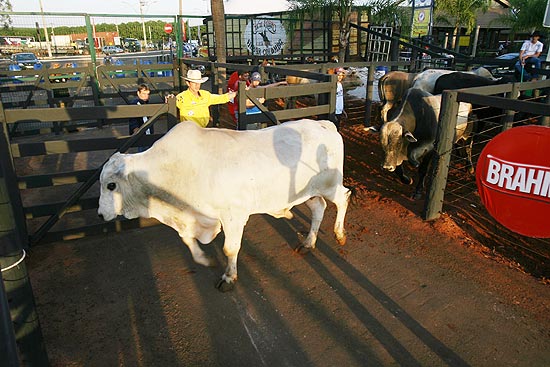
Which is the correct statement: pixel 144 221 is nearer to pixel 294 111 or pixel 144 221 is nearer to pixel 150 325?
pixel 150 325

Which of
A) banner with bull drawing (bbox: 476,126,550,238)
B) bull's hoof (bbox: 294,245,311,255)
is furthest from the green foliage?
bull's hoof (bbox: 294,245,311,255)

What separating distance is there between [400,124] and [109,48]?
52644mm

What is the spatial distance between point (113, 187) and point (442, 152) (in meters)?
3.98

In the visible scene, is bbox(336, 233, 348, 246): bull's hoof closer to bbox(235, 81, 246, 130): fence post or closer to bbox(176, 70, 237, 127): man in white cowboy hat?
bbox(235, 81, 246, 130): fence post

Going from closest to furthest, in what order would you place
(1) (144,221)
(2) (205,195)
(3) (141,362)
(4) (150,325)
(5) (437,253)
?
1. (3) (141,362)
2. (4) (150,325)
3. (2) (205,195)
4. (5) (437,253)
5. (1) (144,221)

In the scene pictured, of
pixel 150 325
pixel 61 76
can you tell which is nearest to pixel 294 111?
pixel 150 325

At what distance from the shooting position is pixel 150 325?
146 inches

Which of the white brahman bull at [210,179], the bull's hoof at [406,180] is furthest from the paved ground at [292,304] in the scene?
the bull's hoof at [406,180]

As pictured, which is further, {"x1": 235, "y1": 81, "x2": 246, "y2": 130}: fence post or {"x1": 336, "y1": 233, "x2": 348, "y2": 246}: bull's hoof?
{"x1": 235, "y1": 81, "x2": 246, "y2": 130}: fence post

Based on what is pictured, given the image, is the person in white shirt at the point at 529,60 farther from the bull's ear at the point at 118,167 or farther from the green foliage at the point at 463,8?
the green foliage at the point at 463,8

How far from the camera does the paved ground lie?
3391 mm

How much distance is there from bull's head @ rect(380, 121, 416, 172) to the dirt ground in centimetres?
126

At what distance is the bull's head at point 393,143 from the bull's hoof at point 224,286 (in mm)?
3345

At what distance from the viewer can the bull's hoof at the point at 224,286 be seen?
4177 mm
